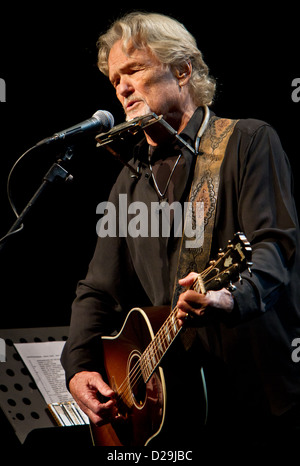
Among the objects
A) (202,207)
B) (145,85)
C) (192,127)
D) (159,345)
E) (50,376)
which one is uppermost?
(145,85)

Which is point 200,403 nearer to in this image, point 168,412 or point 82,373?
point 168,412

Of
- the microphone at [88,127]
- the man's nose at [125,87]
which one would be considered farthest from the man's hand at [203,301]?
the man's nose at [125,87]

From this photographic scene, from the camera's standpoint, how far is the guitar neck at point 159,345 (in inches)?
70.9

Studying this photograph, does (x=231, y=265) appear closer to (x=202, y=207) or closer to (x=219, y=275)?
(x=219, y=275)

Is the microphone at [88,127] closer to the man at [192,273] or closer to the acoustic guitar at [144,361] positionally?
the man at [192,273]

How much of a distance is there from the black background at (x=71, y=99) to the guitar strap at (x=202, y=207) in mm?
801

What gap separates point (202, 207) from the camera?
6.73ft

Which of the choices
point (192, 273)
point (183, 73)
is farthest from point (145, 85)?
point (192, 273)

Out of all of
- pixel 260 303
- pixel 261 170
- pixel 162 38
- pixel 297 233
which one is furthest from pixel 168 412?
pixel 162 38

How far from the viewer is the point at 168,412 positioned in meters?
1.86

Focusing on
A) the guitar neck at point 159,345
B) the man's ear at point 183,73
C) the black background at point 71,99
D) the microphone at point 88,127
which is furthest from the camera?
the black background at point 71,99

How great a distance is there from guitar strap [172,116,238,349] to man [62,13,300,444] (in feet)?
0.10

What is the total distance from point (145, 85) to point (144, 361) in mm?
1193
